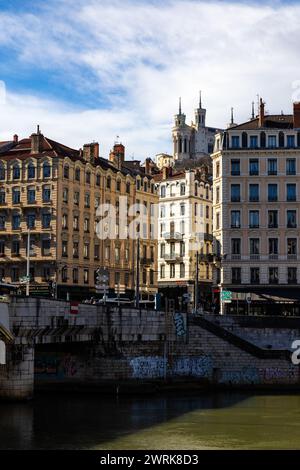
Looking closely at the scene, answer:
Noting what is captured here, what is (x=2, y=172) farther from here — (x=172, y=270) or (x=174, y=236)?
(x=172, y=270)

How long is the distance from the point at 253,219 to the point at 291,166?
21.8 ft

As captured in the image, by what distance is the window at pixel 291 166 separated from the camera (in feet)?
283

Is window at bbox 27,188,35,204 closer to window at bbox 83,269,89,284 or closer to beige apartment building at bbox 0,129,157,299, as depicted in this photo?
beige apartment building at bbox 0,129,157,299

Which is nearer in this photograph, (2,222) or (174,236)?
(2,222)

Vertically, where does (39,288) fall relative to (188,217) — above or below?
below

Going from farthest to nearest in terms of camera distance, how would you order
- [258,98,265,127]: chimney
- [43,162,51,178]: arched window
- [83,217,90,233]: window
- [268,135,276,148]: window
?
[83,217,90,233]: window → [43,162,51,178]: arched window → [258,98,265,127]: chimney → [268,135,276,148]: window

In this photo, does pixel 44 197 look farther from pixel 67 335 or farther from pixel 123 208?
pixel 67 335

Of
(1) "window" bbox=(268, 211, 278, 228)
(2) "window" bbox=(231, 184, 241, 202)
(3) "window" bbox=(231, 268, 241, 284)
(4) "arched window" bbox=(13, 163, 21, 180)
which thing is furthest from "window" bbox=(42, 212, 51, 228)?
(1) "window" bbox=(268, 211, 278, 228)

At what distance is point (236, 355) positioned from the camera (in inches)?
2726

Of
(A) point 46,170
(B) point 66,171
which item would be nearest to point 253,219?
(B) point 66,171

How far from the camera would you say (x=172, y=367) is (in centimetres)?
6844

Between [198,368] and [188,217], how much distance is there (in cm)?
4762

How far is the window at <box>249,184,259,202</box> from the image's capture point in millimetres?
86375
